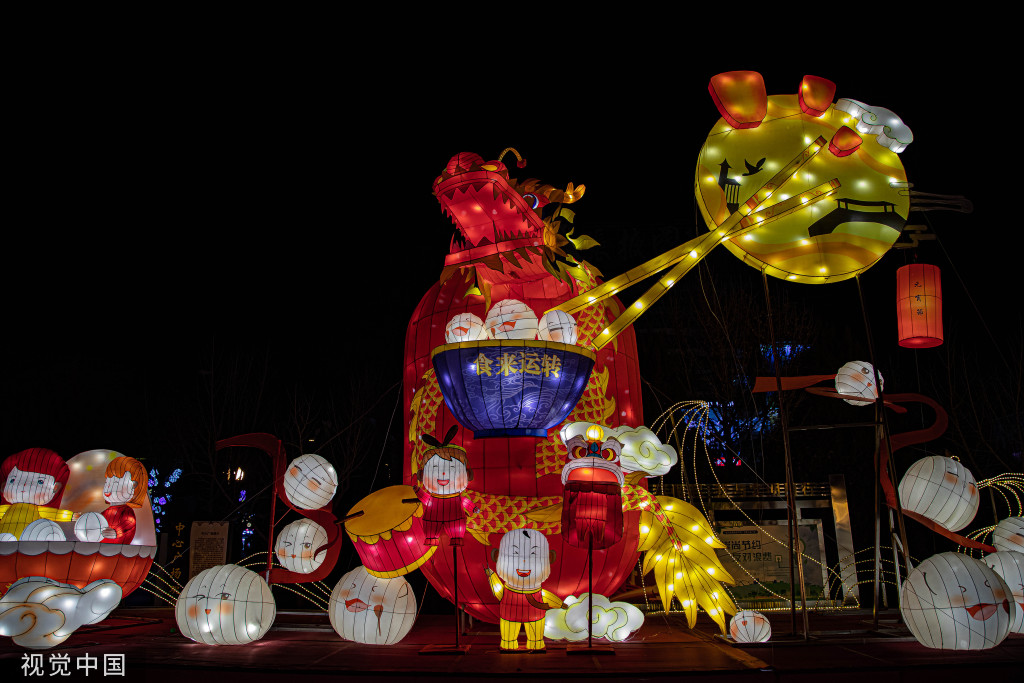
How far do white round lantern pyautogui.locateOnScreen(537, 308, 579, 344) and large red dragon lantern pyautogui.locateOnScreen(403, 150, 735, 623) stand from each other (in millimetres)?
66

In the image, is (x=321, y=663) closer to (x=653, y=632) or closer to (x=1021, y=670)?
(x=653, y=632)

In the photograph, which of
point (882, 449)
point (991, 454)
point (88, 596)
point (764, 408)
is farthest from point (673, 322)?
point (88, 596)

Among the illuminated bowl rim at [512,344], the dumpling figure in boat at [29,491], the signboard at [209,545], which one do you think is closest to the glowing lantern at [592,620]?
the illuminated bowl rim at [512,344]

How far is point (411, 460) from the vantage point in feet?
19.9

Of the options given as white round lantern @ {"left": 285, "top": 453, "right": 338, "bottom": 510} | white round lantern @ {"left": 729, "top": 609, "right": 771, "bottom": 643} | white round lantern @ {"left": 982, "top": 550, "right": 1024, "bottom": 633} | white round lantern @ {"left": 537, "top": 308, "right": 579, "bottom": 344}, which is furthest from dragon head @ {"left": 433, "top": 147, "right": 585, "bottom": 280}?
white round lantern @ {"left": 982, "top": 550, "right": 1024, "bottom": 633}

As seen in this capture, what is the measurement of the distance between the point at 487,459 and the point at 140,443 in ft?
34.3

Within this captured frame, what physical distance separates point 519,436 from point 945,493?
3.55m

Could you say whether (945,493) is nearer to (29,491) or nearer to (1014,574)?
(1014,574)

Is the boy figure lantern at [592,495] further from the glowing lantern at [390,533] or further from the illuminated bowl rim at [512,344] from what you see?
the glowing lantern at [390,533]

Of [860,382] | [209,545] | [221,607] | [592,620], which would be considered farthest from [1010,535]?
[209,545]

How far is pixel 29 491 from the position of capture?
726 centimetres

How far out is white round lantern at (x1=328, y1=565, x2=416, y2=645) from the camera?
5.35 metres

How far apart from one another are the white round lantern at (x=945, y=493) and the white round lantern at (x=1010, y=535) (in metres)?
0.99

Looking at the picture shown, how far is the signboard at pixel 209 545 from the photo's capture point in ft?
28.2
